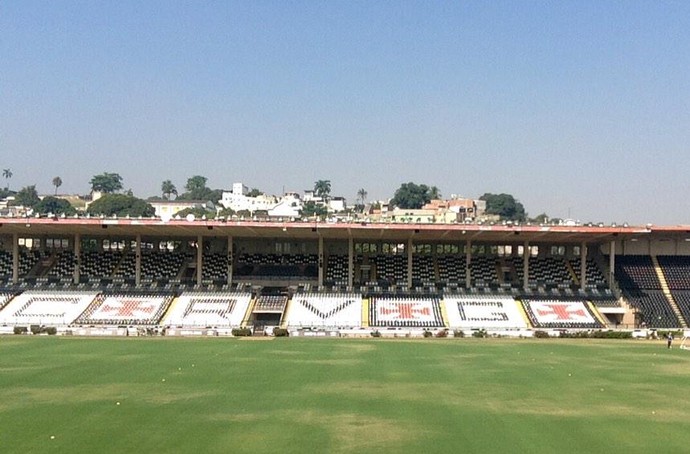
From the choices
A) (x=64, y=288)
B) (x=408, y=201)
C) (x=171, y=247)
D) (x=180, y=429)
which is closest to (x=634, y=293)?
(x=171, y=247)

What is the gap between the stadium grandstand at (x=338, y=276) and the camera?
61.4m

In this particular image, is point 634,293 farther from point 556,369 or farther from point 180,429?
point 180,429

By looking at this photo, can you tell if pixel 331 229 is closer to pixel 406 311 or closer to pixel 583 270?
pixel 406 311

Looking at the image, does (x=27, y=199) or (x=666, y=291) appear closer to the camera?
(x=666, y=291)

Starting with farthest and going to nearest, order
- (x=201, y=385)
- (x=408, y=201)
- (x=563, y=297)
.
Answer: (x=408, y=201)
(x=563, y=297)
(x=201, y=385)

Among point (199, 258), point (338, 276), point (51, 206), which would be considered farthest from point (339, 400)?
point (51, 206)

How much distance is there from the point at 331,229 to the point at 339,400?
3631 cm

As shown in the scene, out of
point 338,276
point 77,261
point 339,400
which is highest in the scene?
point 77,261

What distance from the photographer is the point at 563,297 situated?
65.4 metres

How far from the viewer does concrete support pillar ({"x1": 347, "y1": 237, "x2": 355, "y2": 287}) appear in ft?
221

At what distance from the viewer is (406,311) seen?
62.6 metres

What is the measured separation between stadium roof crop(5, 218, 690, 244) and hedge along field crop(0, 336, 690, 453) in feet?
61.6

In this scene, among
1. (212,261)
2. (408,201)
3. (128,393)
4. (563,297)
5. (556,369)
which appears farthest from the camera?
(408,201)

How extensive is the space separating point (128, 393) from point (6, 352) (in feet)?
54.4
